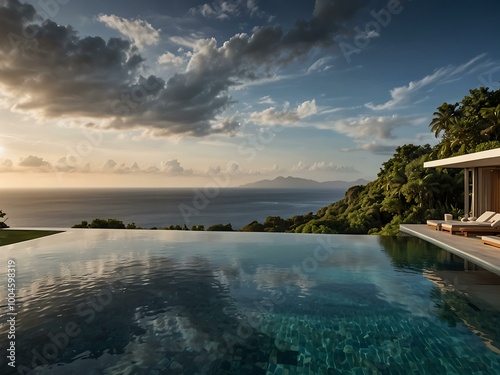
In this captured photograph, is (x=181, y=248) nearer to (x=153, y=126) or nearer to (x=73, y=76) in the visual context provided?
(x=73, y=76)

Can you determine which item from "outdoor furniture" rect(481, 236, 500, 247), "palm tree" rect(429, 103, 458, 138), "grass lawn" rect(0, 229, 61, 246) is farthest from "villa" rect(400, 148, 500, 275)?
"palm tree" rect(429, 103, 458, 138)

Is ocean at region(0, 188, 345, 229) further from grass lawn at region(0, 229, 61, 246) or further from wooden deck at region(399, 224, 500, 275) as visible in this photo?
wooden deck at region(399, 224, 500, 275)

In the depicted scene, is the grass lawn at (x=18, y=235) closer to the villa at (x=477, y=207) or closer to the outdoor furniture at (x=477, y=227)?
the villa at (x=477, y=207)

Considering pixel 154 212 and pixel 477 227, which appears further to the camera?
pixel 154 212

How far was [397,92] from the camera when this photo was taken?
2586 centimetres

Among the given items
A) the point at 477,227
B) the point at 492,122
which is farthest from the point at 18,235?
the point at 492,122

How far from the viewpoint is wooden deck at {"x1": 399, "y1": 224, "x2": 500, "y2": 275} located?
28.0 ft

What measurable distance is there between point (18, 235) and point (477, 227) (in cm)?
1966

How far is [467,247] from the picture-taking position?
34.0 ft

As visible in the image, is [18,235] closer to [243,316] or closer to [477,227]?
[243,316]

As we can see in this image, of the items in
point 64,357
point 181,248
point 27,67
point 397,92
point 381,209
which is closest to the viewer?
point 64,357

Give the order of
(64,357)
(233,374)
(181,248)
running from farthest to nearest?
(181,248), (64,357), (233,374)

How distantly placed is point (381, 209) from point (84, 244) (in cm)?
2313

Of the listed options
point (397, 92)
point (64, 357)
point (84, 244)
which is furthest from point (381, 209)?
point (64, 357)
